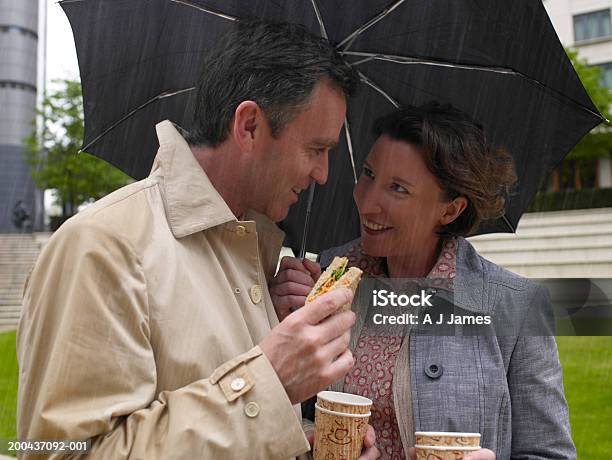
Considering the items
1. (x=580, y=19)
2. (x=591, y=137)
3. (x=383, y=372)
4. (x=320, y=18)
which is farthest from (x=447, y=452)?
(x=591, y=137)

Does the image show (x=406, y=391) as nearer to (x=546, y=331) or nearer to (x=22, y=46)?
(x=546, y=331)

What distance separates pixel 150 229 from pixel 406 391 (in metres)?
0.84

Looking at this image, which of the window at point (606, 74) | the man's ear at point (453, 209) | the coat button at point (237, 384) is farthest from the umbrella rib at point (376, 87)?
the window at point (606, 74)

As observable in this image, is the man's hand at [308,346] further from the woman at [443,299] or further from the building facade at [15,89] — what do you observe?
the building facade at [15,89]

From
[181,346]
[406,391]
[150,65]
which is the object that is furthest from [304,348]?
[150,65]

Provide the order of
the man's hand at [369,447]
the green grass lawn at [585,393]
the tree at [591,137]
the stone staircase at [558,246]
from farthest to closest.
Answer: the tree at [591,137] → the green grass lawn at [585,393] → the stone staircase at [558,246] → the man's hand at [369,447]

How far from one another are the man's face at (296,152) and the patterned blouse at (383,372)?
20.0 inches

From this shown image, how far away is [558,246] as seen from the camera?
2.46m

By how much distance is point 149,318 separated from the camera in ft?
3.85

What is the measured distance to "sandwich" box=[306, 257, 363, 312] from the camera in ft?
4.35

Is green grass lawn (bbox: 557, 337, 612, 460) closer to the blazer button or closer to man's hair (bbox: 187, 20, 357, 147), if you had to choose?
the blazer button

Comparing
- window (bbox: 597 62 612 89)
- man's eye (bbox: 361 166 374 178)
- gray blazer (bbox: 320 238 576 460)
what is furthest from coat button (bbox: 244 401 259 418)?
window (bbox: 597 62 612 89)

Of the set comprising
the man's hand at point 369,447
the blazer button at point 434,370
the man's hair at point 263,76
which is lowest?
the man's hand at point 369,447

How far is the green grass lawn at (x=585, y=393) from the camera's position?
2520 millimetres
